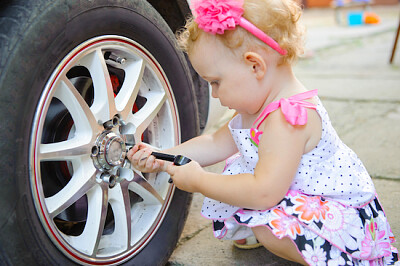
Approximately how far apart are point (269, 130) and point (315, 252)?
38 cm

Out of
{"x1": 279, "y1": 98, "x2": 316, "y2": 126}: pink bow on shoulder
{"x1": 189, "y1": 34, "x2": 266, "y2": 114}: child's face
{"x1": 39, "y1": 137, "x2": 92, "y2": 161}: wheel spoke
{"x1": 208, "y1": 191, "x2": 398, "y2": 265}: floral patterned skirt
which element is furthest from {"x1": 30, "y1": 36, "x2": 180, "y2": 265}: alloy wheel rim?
{"x1": 279, "y1": 98, "x2": 316, "y2": 126}: pink bow on shoulder

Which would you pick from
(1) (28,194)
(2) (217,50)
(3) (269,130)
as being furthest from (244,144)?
(1) (28,194)

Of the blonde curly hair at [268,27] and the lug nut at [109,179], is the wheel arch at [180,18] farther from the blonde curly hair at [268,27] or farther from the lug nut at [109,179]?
the lug nut at [109,179]

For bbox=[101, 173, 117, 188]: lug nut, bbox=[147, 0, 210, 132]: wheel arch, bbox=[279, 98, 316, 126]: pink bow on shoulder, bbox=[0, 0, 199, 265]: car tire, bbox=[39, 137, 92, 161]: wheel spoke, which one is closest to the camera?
bbox=[0, 0, 199, 265]: car tire

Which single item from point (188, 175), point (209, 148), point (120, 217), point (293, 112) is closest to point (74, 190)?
point (120, 217)

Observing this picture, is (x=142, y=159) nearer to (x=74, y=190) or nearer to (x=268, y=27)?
(x=74, y=190)

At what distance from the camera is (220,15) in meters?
1.36

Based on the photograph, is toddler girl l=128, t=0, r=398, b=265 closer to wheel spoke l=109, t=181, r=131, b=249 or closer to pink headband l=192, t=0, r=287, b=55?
pink headband l=192, t=0, r=287, b=55

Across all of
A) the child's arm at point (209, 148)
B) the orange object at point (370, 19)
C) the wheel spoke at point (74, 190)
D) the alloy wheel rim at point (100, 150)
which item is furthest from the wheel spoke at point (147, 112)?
the orange object at point (370, 19)

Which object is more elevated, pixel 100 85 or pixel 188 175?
pixel 100 85

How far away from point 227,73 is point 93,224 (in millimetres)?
597

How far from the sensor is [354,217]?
57.9 inches

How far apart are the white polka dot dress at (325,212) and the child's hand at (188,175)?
16cm

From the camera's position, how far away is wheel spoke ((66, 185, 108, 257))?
1.40 m
